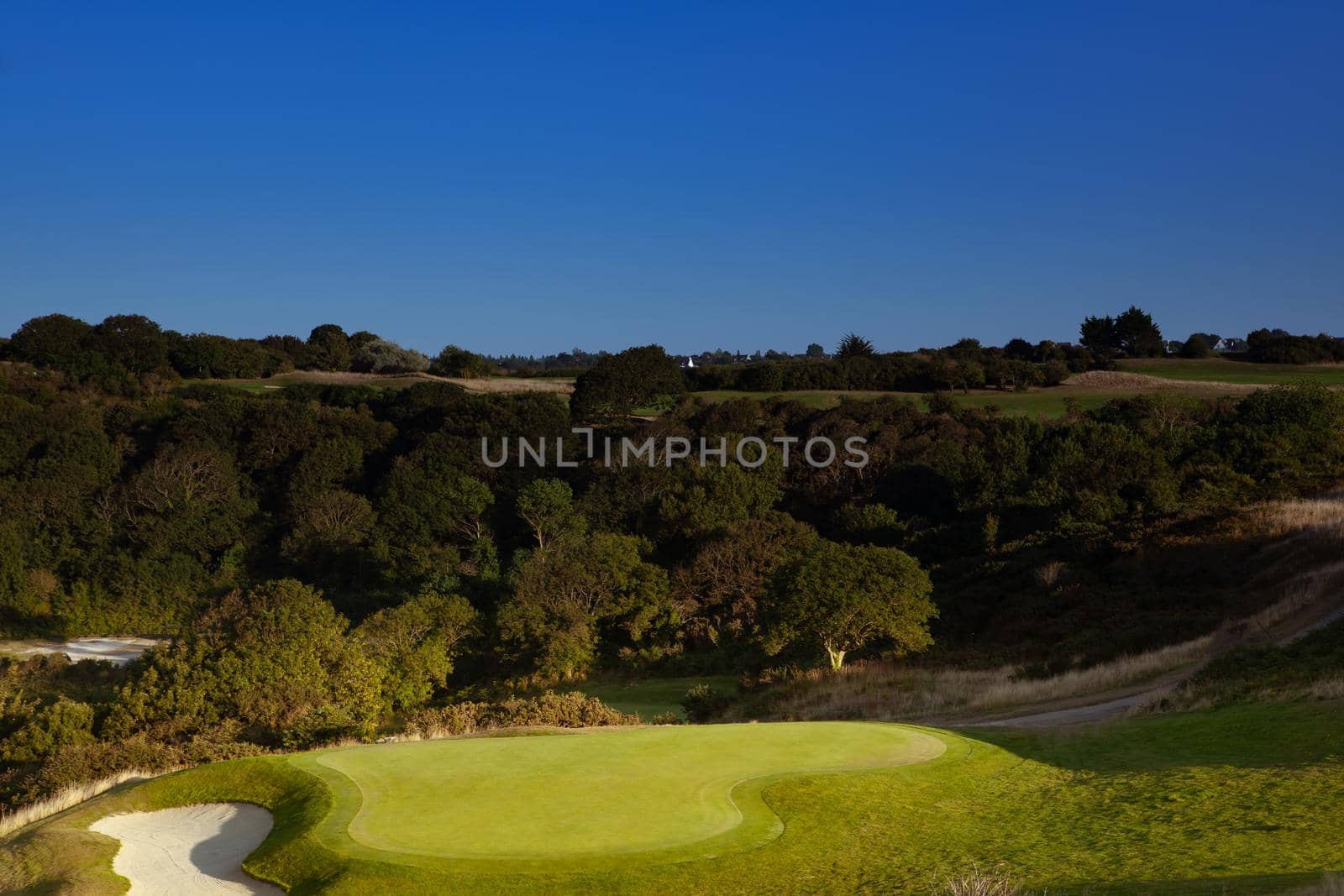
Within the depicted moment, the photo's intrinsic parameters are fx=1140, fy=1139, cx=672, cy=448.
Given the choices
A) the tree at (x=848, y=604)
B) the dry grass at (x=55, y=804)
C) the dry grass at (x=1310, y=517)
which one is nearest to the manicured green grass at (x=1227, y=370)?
the dry grass at (x=1310, y=517)

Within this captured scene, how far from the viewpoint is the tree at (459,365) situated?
118688mm

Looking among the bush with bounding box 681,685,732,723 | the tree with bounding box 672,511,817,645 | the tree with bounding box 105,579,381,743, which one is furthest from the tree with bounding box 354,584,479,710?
the tree with bounding box 672,511,817,645

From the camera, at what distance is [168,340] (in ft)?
350

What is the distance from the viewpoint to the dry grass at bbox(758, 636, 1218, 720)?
24953 millimetres

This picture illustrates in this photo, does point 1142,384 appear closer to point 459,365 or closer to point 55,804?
point 459,365

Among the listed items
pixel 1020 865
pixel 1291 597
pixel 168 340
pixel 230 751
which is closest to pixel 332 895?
pixel 1020 865

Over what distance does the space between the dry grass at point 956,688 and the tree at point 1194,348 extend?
272 ft

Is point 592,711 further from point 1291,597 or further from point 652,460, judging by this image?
point 652,460

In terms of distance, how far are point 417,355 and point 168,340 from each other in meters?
26.2

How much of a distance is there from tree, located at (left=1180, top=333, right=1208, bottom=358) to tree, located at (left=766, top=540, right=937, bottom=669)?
80238mm

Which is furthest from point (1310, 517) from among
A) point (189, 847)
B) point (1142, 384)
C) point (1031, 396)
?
point (1142, 384)

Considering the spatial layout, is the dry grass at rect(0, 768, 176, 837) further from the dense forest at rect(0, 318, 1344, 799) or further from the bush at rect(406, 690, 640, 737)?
the bush at rect(406, 690, 640, 737)

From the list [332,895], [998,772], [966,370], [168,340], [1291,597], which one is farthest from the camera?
[168,340]

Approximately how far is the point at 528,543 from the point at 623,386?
1073 inches
